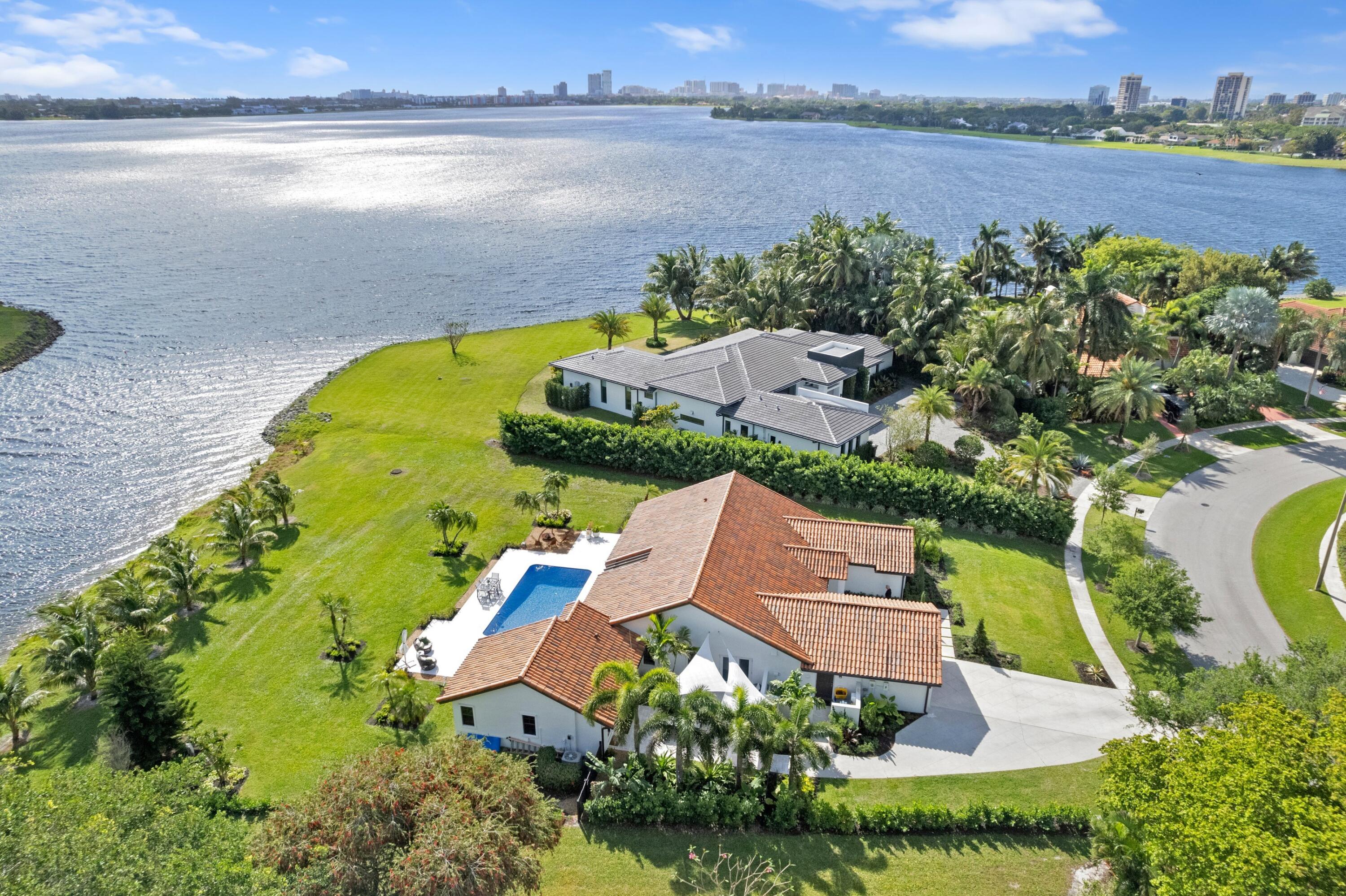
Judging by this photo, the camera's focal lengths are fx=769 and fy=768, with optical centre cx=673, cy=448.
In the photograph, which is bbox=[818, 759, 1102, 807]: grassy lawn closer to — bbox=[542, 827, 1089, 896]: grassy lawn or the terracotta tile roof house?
bbox=[542, 827, 1089, 896]: grassy lawn

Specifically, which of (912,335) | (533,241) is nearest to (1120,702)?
(912,335)

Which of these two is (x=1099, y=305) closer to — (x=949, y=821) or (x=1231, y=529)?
(x=1231, y=529)

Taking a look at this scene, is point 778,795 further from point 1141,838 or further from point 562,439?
point 562,439

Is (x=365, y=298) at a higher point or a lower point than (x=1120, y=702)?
higher

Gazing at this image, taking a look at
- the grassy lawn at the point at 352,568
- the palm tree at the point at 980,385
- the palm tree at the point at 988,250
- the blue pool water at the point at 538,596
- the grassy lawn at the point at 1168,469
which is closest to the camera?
the grassy lawn at the point at 352,568

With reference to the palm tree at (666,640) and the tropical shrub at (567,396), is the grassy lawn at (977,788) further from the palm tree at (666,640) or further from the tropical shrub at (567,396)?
the tropical shrub at (567,396)

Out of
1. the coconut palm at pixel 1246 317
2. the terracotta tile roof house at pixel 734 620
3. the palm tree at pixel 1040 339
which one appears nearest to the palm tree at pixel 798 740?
the terracotta tile roof house at pixel 734 620
